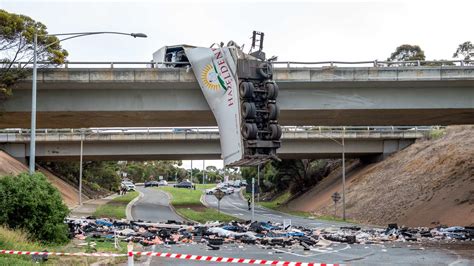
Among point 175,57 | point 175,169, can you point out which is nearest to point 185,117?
point 175,57

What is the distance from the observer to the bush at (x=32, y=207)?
17.5 metres

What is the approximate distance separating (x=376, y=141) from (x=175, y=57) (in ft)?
110

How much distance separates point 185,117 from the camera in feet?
87.4

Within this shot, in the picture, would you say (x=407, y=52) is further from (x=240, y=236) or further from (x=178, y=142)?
(x=240, y=236)

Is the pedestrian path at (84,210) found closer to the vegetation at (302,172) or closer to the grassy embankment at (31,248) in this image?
the grassy embankment at (31,248)

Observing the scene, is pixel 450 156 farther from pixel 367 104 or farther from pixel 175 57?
pixel 175 57

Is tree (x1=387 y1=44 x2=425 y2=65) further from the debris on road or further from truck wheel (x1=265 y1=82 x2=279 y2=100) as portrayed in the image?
truck wheel (x1=265 y1=82 x2=279 y2=100)

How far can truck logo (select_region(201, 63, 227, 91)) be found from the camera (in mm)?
23189

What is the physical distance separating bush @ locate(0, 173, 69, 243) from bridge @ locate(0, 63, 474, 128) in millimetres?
6689

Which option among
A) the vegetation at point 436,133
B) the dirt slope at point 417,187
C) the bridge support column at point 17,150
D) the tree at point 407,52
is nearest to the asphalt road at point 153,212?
the bridge support column at point 17,150

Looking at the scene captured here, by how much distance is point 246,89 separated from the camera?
22.0 m

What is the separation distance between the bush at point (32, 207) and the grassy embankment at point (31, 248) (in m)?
0.54

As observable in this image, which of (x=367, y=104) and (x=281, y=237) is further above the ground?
(x=367, y=104)

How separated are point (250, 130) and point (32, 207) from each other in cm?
857
